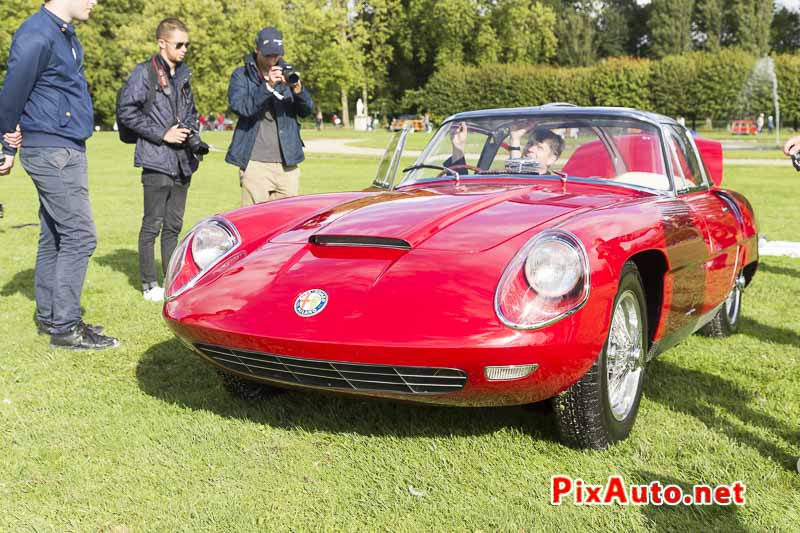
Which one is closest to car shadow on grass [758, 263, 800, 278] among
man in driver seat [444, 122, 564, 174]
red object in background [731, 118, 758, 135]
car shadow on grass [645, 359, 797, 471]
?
car shadow on grass [645, 359, 797, 471]

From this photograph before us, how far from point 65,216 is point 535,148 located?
282 cm

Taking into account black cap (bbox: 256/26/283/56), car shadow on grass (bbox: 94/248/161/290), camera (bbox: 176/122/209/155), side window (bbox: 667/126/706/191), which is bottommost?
car shadow on grass (bbox: 94/248/161/290)

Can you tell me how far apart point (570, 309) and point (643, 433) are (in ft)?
3.11

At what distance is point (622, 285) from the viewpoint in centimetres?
329

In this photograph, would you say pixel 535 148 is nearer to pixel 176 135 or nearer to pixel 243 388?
pixel 243 388

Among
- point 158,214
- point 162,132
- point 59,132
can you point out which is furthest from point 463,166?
point 158,214

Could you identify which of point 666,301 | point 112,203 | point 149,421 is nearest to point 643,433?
point 666,301

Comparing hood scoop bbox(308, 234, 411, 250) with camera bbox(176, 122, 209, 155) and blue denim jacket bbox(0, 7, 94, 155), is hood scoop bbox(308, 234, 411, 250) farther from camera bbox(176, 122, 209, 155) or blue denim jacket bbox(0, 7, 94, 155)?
camera bbox(176, 122, 209, 155)

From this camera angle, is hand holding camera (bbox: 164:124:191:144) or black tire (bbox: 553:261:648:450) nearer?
black tire (bbox: 553:261:648:450)

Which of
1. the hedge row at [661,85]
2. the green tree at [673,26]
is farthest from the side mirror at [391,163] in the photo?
the green tree at [673,26]

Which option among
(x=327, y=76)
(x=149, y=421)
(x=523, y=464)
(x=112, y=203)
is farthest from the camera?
(x=327, y=76)

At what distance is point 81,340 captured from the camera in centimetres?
500

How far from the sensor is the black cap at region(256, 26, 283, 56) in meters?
6.04

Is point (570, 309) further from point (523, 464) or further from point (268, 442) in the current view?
point (268, 442)
